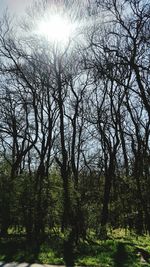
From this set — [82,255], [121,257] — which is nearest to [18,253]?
[82,255]

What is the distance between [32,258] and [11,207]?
7.45 metres

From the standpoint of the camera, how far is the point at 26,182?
2025cm

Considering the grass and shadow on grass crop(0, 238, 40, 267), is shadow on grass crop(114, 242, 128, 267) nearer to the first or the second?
the grass

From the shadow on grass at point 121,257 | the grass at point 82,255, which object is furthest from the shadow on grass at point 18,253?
the shadow on grass at point 121,257

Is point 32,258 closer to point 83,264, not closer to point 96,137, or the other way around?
point 83,264

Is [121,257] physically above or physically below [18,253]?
below

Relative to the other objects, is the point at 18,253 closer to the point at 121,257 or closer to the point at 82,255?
the point at 82,255

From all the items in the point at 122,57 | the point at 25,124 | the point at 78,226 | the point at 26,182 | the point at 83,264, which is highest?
the point at 25,124

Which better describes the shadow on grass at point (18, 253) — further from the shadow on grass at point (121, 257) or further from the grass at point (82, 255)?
the shadow on grass at point (121, 257)

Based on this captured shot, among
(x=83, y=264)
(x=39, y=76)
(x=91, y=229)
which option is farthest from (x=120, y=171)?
(x=83, y=264)

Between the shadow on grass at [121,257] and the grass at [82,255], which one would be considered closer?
the shadow on grass at [121,257]

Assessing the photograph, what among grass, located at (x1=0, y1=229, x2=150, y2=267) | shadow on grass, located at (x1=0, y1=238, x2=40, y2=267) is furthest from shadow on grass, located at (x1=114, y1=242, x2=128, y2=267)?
shadow on grass, located at (x1=0, y1=238, x2=40, y2=267)

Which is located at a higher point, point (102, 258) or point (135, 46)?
point (135, 46)

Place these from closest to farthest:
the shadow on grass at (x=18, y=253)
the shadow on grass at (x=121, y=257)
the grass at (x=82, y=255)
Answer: the shadow on grass at (x=121, y=257)
the grass at (x=82, y=255)
the shadow on grass at (x=18, y=253)
